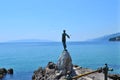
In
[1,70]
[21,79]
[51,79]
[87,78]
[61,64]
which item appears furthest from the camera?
[1,70]

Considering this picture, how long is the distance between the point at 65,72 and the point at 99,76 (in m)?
3.54

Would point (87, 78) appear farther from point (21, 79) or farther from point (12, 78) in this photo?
point (12, 78)

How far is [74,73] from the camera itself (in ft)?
100

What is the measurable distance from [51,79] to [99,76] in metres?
6.63

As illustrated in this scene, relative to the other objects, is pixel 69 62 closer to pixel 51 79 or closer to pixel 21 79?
pixel 51 79

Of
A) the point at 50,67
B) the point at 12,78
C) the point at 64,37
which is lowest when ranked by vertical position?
the point at 12,78

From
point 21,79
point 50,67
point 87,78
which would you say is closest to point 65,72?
point 87,78

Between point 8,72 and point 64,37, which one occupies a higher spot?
point 64,37

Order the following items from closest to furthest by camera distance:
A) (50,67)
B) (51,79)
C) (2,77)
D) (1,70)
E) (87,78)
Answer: (87,78), (51,79), (50,67), (2,77), (1,70)

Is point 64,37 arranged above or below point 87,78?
above

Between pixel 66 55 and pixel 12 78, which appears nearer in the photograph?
pixel 66 55

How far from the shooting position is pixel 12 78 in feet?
207

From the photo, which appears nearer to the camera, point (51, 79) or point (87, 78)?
point (87, 78)

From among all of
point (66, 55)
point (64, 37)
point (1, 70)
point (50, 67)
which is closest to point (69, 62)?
point (66, 55)
